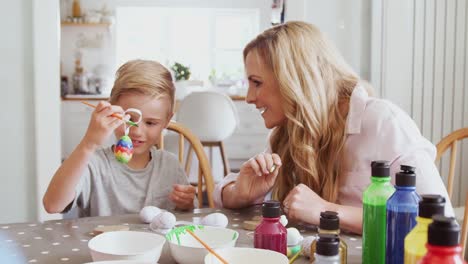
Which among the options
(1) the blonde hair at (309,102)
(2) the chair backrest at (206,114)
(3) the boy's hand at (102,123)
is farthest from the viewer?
(2) the chair backrest at (206,114)

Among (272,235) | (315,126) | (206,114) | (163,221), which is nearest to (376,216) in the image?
(272,235)

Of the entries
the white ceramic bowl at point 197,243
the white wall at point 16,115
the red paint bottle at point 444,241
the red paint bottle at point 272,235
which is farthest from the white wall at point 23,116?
the red paint bottle at point 444,241

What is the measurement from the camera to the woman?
143 centimetres

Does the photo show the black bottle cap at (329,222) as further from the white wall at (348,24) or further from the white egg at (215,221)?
the white wall at (348,24)

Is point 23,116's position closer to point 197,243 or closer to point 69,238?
point 69,238

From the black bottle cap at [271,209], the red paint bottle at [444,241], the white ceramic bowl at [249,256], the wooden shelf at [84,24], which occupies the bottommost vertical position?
the white ceramic bowl at [249,256]

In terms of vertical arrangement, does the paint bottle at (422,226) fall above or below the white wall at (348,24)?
below

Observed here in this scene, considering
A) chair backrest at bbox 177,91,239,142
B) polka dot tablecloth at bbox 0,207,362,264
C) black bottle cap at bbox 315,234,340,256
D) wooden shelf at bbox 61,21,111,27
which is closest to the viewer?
black bottle cap at bbox 315,234,340,256

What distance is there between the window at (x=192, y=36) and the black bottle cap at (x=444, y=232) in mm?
6568

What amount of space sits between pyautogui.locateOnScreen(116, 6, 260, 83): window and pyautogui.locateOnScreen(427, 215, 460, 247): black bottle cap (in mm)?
6568

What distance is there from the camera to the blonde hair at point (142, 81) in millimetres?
1695

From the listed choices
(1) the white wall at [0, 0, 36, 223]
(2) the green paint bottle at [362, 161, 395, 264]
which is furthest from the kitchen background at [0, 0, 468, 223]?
(2) the green paint bottle at [362, 161, 395, 264]

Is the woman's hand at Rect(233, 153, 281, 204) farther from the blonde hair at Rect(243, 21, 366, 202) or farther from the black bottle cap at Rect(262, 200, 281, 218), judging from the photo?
the black bottle cap at Rect(262, 200, 281, 218)

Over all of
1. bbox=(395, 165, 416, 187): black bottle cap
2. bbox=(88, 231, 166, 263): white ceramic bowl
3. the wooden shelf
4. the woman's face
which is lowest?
bbox=(88, 231, 166, 263): white ceramic bowl
